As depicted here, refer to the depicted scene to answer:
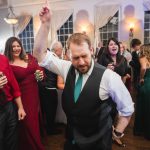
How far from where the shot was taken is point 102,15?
940cm

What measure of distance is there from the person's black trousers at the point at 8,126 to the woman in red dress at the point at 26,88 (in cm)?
34

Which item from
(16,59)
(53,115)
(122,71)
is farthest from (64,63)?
(53,115)

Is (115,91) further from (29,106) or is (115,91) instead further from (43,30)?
(29,106)

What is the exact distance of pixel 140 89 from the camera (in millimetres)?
3377

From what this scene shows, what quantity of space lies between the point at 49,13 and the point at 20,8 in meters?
10.2

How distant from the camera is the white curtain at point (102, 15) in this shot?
9.24m

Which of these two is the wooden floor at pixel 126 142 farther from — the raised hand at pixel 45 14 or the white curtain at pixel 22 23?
the white curtain at pixel 22 23

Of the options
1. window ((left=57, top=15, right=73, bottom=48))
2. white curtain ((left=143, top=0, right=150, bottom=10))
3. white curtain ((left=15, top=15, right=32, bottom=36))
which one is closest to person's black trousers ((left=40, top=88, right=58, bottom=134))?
white curtain ((left=143, top=0, right=150, bottom=10))

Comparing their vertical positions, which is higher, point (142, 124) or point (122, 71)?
point (122, 71)

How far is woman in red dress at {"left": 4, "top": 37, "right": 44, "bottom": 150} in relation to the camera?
253cm

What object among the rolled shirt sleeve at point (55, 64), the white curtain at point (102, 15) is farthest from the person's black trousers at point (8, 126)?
the white curtain at point (102, 15)

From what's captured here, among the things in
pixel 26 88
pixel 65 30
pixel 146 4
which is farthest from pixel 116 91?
pixel 65 30

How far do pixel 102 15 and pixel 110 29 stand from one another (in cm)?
64

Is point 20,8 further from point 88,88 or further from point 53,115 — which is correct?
point 88,88
